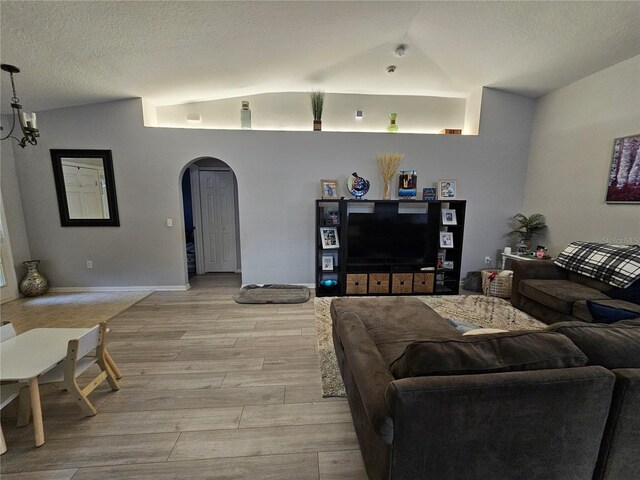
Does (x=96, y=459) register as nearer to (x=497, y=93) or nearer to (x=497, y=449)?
(x=497, y=449)

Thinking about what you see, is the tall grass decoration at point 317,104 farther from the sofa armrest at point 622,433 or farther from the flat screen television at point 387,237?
the sofa armrest at point 622,433

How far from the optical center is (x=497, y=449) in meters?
1.02

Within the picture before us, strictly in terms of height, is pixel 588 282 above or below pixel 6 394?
above

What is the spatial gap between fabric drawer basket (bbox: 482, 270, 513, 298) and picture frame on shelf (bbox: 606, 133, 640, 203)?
138cm

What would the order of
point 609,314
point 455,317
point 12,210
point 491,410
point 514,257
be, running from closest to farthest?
1. point 491,410
2. point 609,314
3. point 455,317
4. point 12,210
5. point 514,257

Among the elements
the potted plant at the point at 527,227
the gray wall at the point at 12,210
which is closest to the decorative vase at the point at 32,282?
the gray wall at the point at 12,210

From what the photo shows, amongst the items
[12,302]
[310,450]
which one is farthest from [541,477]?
[12,302]

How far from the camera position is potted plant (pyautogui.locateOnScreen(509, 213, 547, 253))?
396cm

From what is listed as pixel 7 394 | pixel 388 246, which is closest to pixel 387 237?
pixel 388 246

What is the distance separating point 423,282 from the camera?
400 cm

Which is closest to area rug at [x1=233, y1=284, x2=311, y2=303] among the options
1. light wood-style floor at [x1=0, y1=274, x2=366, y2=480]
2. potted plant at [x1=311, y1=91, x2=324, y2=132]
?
light wood-style floor at [x1=0, y1=274, x2=366, y2=480]

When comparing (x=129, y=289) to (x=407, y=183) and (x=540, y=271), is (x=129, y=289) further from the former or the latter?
(x=540, y=271)

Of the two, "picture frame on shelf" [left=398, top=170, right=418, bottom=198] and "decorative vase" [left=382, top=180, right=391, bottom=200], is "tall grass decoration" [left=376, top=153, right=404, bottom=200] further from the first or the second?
"picture frame on shelf" [left=398, top=170, right=418, bottom=198]

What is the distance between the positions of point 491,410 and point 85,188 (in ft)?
17.2
